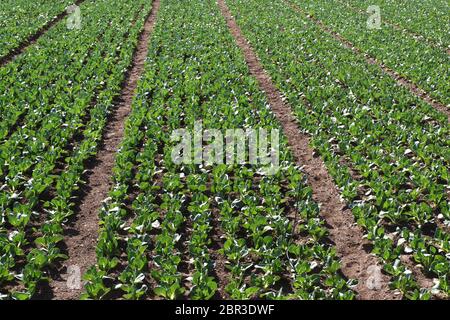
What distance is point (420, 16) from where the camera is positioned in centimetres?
2414

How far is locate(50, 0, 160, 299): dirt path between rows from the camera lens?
6.42m

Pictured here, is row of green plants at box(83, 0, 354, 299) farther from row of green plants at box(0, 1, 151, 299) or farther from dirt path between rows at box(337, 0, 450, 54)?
dirt path between rows at box(337, 0, 450, 54)

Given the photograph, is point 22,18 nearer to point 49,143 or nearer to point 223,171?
point 49,143

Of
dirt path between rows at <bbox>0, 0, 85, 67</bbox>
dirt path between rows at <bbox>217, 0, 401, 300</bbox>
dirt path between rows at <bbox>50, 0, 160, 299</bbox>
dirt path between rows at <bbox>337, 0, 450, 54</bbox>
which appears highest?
dirt path between rows at <bbox>0, 0, 85, 67</bbox>

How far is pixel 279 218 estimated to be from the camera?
718 cm

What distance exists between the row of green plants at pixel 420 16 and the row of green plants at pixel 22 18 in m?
15.6

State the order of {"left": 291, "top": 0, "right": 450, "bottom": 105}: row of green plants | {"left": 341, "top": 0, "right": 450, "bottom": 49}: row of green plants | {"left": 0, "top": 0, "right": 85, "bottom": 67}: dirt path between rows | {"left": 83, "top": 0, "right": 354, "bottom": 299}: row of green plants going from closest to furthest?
{"left": 83, "top": 0, "right": 354, "bottom": 299}: row of green plants
{"left": 291, "top": 0, "right": 450, "bottom": 105}: row of green plants
{"left": 0, "top": 0, "right": 85, "bottom": 67}: dirt path between rows
{"left": 341, "top": 0, "right": 450, "bottom": 49}: row of green plants

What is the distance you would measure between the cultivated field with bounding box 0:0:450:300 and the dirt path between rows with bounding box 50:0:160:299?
1.2 inches

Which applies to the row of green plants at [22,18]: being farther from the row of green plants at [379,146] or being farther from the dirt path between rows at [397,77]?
the dirt path between rows at [397,77]

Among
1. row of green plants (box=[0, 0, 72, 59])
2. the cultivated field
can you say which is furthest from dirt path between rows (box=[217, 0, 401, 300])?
row of green plants (box=[0, 0, 72, 59])

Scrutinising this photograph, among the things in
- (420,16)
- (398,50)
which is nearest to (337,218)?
(398,50)

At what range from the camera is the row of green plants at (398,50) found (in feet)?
45.7

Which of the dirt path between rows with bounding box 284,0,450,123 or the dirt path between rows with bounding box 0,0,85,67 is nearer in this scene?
the dirt path between rows with bounding box 284,0,450,123
